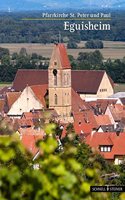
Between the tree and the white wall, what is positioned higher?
the tree

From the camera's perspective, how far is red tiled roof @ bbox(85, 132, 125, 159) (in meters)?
34.3

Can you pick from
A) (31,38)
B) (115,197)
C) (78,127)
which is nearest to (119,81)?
(78,127)

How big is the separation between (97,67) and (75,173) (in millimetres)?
80610

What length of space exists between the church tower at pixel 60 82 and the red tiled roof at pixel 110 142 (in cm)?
1263

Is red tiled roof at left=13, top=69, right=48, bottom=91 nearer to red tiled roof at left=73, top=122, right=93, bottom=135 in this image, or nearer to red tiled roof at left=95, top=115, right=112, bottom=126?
red tiled roof at left=95, top=115, right=112, bottom=126

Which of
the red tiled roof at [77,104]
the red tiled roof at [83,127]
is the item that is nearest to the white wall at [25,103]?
the red tiled roof at [77,104]

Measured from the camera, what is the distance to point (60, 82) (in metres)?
50.0

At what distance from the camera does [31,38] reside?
15100 centimetres

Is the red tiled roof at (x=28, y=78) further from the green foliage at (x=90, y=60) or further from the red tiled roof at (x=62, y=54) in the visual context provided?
the green foliage at (x=90, y=60)

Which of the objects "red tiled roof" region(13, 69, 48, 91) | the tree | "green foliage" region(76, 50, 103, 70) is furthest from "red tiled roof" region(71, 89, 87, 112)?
the tree

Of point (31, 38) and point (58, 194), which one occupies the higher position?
point (31, 38)

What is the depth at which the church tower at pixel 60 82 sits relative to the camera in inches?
1936

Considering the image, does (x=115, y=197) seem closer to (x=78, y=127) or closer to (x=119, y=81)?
Answer: (x=78, y=127)

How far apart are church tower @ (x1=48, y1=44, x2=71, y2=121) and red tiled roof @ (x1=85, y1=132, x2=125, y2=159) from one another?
497 inches
